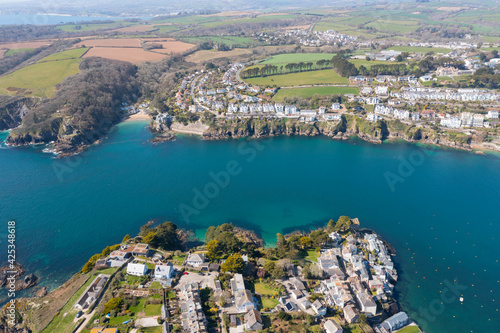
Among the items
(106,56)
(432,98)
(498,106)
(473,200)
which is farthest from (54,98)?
(498,106)

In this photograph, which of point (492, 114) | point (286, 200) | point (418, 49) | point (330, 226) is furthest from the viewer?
point (418, 49)

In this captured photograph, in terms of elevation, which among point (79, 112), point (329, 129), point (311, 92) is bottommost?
point (329, 129)

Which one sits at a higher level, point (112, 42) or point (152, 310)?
point (112, 42)

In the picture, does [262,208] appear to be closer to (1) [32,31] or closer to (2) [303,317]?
(2) [303,317]

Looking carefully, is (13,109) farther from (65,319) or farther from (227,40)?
(227,40)

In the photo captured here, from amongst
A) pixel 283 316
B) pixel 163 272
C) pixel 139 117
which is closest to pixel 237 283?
pixel 283 316

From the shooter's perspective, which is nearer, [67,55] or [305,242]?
[305,242]

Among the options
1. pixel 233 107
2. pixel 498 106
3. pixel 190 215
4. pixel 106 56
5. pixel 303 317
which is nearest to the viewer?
pixel 303 317
